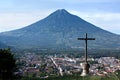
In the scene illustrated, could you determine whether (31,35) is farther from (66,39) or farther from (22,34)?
(66,39)

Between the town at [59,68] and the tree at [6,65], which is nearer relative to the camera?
the tree at [6,65]

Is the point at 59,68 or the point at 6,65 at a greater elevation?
the point at 6,65

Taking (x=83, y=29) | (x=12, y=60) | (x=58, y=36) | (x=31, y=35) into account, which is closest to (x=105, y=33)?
(x=83, y=29)

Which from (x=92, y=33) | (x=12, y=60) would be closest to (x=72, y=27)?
(x=92, y=33)

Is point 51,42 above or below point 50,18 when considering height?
below

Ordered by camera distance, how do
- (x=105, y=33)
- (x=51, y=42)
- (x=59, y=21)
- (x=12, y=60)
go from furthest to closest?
(x=59, y=21)
(x=105, y=33)
(x=51, y=42)
(x=12, y=60)

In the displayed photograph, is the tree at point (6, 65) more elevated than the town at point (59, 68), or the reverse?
the tree at point (6, 65)

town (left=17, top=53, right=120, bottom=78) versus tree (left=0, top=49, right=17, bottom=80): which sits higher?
tree (left=0, top=49, right=17, bottom=80)

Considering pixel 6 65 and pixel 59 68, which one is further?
pixel 59 68

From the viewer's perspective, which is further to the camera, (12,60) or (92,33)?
(92,33)

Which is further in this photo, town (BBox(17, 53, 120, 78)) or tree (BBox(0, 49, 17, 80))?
town (BBox(17, 53, 120, 78))

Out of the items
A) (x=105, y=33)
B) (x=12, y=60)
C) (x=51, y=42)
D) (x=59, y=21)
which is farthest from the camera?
(x=59, y=21)
